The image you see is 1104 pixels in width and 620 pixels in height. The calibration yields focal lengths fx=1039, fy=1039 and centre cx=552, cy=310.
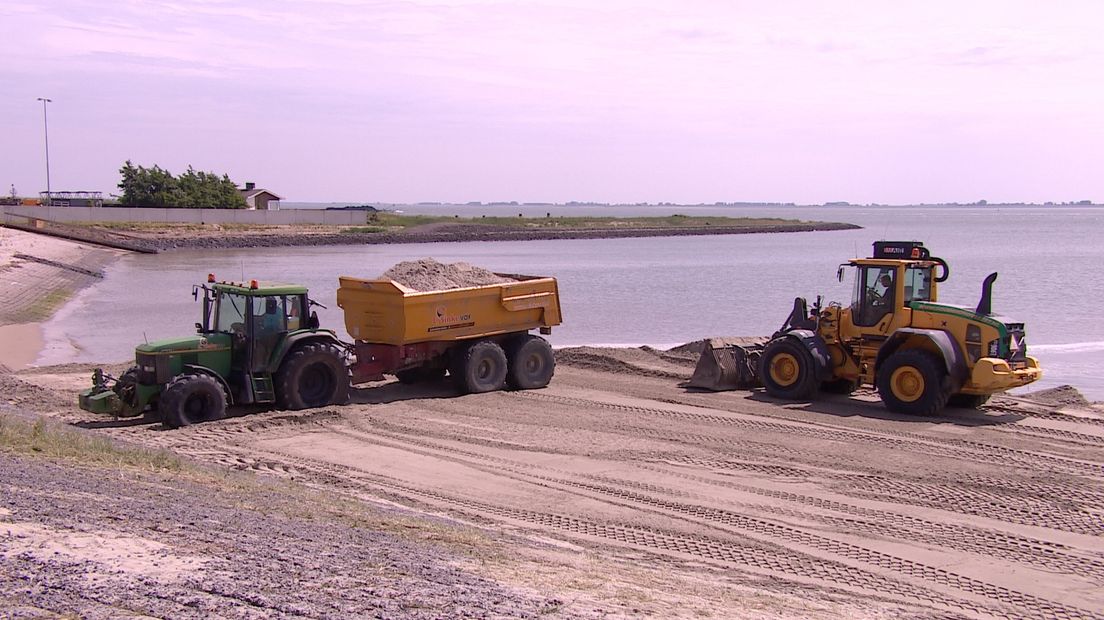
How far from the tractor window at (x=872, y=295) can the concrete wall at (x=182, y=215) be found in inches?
2210

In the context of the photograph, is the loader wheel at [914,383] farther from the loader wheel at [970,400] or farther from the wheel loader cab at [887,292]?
the loader wheel at [970,400]

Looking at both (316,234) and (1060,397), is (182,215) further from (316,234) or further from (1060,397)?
(1060,397)

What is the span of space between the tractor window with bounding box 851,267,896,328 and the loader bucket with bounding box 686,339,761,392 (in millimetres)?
1885

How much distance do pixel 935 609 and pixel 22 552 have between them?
5.79m

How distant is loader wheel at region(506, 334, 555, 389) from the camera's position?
16156 mm

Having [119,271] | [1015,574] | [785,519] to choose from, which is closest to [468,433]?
[785,519]

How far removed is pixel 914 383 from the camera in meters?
14.0

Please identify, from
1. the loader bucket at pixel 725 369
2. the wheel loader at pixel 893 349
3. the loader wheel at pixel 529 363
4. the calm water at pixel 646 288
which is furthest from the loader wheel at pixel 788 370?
the calm water at pixel 646 288

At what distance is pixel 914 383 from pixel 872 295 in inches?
59.3

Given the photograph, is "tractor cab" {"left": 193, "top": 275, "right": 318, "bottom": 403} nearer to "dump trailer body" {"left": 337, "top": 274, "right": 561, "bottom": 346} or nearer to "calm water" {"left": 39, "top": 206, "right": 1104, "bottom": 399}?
"dump trailer body" {"left": 337, "top": 274, "right": 561, "bottom": 346}

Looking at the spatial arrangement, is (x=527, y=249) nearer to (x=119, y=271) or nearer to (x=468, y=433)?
(x=119, y=271)

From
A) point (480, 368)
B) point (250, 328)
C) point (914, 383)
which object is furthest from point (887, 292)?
point (250, 328)

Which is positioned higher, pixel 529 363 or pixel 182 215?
pixel 182 215

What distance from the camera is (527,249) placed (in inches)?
3056
